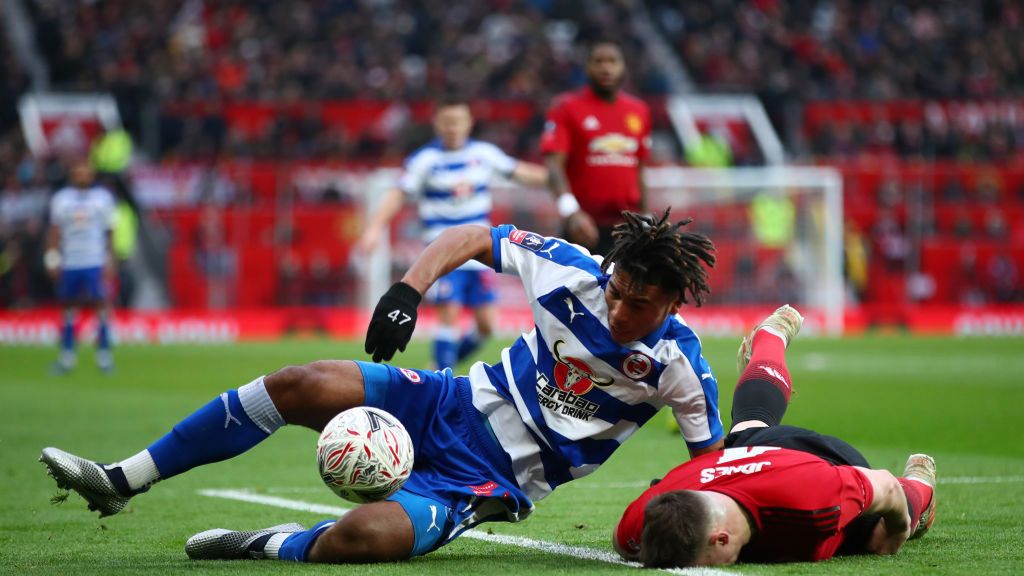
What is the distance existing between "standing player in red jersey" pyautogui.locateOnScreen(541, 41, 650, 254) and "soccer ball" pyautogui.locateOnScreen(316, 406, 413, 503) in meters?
4.95

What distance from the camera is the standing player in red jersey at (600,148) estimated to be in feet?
31.9

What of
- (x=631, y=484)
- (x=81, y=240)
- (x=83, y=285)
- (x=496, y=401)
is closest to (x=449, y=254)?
(x=496, y=401)

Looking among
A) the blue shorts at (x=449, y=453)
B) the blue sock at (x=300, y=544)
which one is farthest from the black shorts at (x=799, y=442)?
the blue sock at (x=300, y=544)

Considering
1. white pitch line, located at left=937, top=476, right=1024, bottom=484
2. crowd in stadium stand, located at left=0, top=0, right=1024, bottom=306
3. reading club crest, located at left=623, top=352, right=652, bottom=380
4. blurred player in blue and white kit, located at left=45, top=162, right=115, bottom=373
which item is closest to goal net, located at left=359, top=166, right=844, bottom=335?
crowd in stadium stand, located at left=0, top=0, right=1024, bottom=306

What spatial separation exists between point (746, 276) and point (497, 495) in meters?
21.2

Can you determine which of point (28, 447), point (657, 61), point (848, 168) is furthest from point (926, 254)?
point (28, 447)

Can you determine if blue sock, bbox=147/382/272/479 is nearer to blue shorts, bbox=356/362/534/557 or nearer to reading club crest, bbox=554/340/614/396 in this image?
blue shorts, bbox=356/362/534/557

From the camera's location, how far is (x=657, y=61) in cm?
3431

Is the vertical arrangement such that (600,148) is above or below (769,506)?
above

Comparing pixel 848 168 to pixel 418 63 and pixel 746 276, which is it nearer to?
pixel 746 276

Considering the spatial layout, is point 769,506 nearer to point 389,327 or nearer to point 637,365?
point 637,365

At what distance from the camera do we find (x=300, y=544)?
193 inches

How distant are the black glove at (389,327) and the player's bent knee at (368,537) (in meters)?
0.55

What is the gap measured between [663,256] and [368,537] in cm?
141
